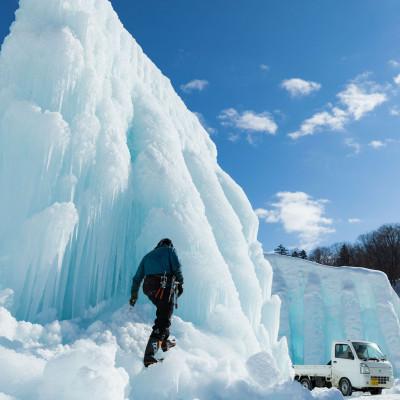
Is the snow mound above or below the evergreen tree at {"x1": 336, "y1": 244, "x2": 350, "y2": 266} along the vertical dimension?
below

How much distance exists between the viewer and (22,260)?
6730 mm

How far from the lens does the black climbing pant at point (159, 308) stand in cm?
573

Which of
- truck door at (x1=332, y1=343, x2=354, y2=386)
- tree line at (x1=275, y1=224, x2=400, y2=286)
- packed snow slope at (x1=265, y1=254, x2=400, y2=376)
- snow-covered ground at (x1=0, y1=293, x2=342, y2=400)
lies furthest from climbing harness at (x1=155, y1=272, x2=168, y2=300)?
tree line at (x1=275, y1=224, x2=400, y2=286)

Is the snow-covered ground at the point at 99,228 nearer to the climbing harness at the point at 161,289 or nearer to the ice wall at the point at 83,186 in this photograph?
the ice wall at the point at 83,186

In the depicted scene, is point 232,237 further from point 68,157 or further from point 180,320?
point 68,157

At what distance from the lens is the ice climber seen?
586cm

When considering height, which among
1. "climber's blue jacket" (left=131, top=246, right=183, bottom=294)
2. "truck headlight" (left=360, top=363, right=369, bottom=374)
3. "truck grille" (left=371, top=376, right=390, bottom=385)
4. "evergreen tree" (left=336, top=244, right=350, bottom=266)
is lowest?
"truck grille" (left=371, top=376, right=390, bottom=385)

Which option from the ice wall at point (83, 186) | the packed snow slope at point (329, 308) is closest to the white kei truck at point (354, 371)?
the ice wall at point (83, 186)

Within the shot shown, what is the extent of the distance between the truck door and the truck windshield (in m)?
0.23

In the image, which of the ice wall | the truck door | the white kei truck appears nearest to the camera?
the ice wall

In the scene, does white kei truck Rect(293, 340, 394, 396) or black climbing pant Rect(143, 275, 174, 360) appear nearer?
black climbing pant Rect(143, 275, 174, 360)

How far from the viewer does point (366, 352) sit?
1366cm

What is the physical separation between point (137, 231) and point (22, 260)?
7.87ft

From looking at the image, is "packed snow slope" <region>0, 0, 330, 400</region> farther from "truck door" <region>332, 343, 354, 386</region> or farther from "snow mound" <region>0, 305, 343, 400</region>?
"truck door" <region>332, 343, 354, 386</region>
